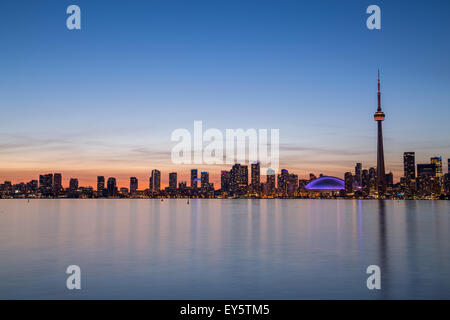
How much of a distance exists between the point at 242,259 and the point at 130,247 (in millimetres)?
13874

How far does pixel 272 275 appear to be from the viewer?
27.7 m

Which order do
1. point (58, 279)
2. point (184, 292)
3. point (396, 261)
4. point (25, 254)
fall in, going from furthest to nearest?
point (25, 254), point (396, 261), point (58, 279), point (184, 292)

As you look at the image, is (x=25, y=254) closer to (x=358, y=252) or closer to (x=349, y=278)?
(x=349, y=278)

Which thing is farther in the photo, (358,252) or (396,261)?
(358,252)

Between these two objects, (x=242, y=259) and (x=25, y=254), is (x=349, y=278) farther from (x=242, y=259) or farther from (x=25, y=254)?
(x=25, y=254)

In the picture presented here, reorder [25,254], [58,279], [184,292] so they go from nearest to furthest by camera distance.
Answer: [184,292]
[58,279]
[25,254]

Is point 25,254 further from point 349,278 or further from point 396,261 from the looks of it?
point 396,261

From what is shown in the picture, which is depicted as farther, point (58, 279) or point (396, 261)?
point (396, 261)
